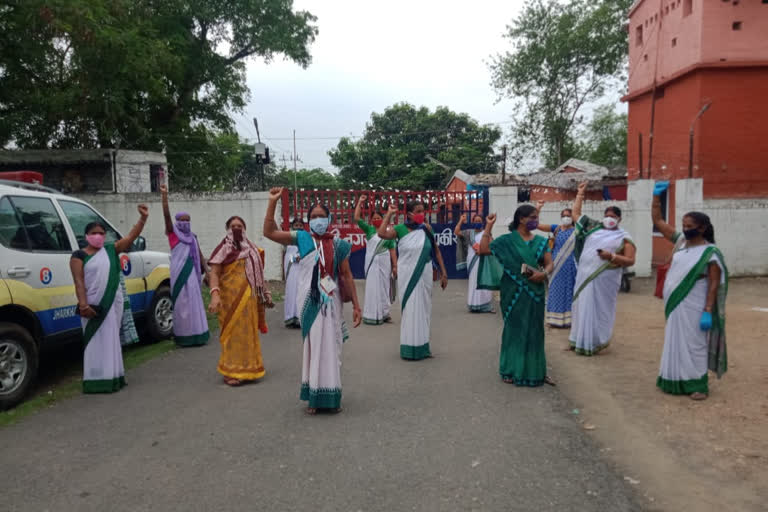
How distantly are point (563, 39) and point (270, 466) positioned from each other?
3329 cm

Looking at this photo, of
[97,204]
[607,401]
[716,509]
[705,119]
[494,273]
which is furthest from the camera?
[705,119]

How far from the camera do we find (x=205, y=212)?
1458 centimetres

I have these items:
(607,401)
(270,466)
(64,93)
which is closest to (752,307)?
(607,401)

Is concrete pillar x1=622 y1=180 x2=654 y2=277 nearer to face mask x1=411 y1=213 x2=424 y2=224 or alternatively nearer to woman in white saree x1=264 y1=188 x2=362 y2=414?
face mask x1=411 y1=213 x2=424 y2=224

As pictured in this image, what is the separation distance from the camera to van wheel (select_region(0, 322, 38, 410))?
552cm

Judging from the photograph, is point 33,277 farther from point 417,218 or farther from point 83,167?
point 83,167

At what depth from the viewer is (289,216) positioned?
48.5ft

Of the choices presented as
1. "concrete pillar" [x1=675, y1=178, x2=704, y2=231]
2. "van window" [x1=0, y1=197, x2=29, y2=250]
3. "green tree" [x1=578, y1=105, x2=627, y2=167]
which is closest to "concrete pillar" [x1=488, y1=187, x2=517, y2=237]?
"concrete pillar" [x1=675, y1=178, x2=704, y2=231]

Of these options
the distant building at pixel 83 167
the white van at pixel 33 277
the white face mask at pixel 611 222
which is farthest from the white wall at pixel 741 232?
the distant building at pixel 83 167

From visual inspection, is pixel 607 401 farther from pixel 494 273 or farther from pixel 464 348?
pixel 464 348

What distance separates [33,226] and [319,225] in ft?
10.5

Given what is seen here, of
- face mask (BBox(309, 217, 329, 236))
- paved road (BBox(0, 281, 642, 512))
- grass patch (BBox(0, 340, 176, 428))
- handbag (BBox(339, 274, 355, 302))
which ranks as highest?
face mask (BBox(309, 217, 329, 236))

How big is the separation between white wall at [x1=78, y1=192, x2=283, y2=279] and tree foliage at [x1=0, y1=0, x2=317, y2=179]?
293 centimetres

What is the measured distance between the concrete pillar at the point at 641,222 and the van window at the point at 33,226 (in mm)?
13030
